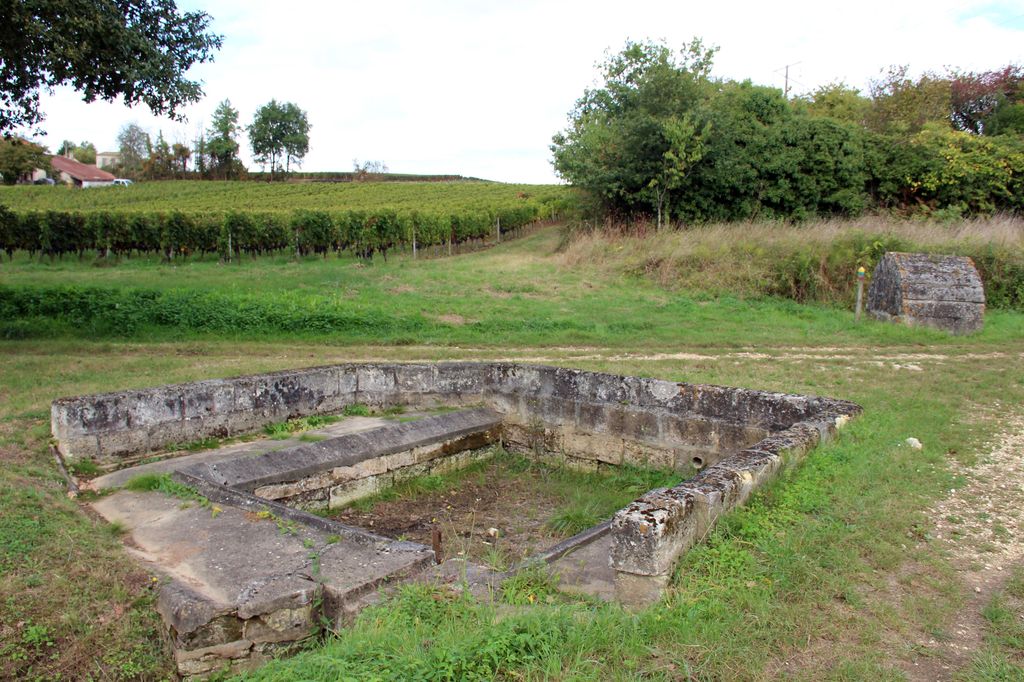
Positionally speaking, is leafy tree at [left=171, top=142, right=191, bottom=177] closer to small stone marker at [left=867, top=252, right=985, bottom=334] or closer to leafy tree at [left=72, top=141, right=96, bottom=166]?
leafy tree at [left=72, top=141, right=96, bottom=166]

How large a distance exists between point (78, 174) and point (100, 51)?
75.3 meters

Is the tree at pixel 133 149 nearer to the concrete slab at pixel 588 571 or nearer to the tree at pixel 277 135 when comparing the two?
the tree at pixel 277 135

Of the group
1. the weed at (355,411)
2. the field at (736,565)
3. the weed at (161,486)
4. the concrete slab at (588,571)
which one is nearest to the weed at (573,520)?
the concrete slab at (588,571)

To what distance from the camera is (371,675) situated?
2996mm

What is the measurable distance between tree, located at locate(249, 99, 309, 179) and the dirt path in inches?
2974

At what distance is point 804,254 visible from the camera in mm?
17219

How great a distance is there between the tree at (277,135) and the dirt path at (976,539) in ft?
248

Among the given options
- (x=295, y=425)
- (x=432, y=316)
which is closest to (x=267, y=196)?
(x=432, y=316)

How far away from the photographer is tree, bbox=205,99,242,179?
6762 centimetres

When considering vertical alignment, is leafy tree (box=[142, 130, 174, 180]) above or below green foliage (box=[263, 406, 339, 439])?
above

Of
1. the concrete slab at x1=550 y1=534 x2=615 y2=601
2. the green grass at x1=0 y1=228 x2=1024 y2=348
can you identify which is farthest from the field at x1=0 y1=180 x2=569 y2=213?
the concrete slab at x1=550 y1=534 x2=615 y2=601

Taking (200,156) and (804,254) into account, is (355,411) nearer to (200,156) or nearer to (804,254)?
(804,254)

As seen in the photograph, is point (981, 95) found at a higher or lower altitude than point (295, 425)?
higher

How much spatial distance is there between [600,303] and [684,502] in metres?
12.3
